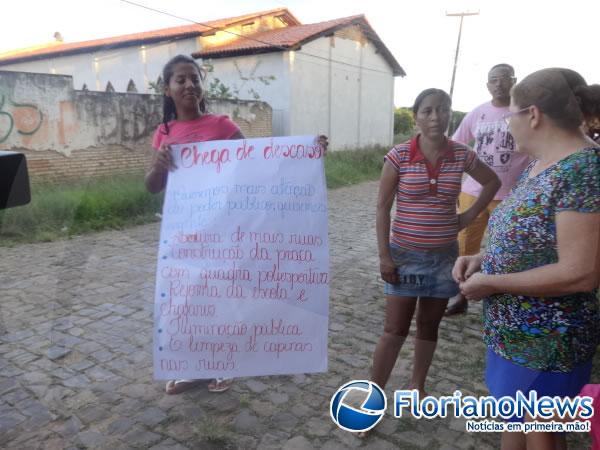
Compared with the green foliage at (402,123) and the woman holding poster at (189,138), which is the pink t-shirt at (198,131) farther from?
the green foliage at (402,123)

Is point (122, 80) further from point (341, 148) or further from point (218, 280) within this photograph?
point (218, 280)

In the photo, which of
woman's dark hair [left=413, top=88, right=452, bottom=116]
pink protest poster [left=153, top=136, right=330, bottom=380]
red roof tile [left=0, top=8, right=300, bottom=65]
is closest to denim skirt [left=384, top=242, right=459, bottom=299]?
pink protest poster [left=153, top=136, right=330, bottom=380]

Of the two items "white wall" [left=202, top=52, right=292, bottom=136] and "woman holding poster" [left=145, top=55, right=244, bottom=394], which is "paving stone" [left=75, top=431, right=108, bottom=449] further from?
"white wall" [left=202, top=52, right=292, bottom=136]

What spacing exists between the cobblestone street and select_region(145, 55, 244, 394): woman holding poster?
1.31 meters

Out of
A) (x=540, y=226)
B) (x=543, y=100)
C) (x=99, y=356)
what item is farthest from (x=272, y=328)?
(x=99, y=356)

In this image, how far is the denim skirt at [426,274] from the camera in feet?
7.99

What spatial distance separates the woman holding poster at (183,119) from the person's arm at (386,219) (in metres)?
0.86

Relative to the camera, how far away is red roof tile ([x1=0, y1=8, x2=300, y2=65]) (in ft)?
61.3

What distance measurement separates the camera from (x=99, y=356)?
3.39m

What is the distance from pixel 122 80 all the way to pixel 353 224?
16835mm

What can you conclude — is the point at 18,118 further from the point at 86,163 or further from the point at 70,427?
the point at 70,427

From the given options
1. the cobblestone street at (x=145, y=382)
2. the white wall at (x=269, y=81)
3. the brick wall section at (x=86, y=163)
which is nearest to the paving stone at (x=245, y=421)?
the cobblestone street at (x=145, y=382)

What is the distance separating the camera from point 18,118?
9.38 metres

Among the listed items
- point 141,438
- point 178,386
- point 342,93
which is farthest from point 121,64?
point 141,438
